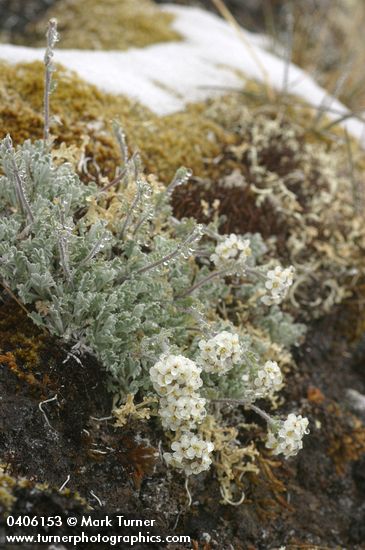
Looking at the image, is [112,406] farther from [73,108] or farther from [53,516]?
[73,108]

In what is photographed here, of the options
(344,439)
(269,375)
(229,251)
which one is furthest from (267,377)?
(344,439)

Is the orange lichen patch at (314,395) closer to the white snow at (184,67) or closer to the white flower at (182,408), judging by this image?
the white flower at (182,408)

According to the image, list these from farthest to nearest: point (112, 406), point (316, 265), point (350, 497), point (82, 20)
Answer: point (82, 20)
point (316, 265)
point (350, 497)
point (112, 406)

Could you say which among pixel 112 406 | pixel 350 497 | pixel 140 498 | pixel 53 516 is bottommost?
pixel 350 497

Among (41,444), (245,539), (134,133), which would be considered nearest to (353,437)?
(245,539)

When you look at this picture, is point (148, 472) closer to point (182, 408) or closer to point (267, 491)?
point (182, 408)

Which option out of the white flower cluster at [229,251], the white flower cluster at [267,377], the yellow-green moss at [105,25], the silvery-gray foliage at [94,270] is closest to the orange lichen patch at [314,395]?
the silvery-gray foliage at [94,270]

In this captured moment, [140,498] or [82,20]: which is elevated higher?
[82,20]
